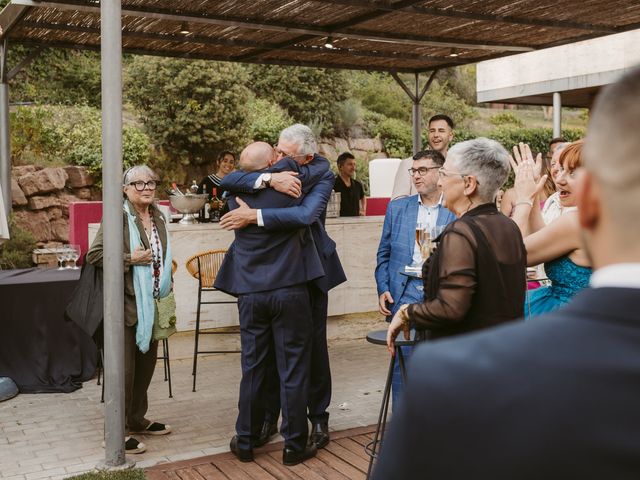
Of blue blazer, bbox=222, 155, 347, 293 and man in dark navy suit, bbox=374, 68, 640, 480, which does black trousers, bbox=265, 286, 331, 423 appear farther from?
man in dark navy suit, bbox=374, 68, 640, 480

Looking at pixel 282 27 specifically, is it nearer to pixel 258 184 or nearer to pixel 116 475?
pixel 258 184

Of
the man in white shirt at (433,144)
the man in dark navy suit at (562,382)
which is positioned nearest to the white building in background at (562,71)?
the man in white shirt at (433,144)

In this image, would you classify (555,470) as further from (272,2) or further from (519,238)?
(272,2)

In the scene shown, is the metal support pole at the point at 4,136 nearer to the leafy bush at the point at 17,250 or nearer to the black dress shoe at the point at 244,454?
the leafy bush at the point at 17,250

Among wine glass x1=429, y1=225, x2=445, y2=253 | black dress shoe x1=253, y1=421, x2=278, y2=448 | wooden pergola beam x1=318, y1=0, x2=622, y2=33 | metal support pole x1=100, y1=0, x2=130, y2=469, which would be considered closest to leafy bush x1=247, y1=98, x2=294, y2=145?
wooden pergola beam x1=318, y1=0, x2=622, y2=33

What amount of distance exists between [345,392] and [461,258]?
341 cm

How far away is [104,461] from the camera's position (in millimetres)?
4367

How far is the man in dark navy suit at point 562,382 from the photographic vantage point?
2.73 ft

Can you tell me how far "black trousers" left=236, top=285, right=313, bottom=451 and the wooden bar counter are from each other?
2.45m

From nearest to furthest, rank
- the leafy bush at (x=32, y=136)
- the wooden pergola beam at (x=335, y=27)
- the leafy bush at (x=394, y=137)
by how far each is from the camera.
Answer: the wooden pergola beam at (x=335, y=27) → the leafy bush at (x=32, y=136) → the leafy bush at (x=394, y=137)

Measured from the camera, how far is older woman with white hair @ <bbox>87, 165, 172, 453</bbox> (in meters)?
4.68

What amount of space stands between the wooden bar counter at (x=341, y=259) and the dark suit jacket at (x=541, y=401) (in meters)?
6.05

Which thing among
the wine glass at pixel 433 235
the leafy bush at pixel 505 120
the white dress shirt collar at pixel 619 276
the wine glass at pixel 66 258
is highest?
the leafy bush at pixel 505 120

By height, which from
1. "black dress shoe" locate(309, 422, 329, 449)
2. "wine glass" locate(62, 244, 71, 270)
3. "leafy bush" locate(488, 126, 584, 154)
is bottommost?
"black dress shoe" locate(309, 422, 329, 449)
